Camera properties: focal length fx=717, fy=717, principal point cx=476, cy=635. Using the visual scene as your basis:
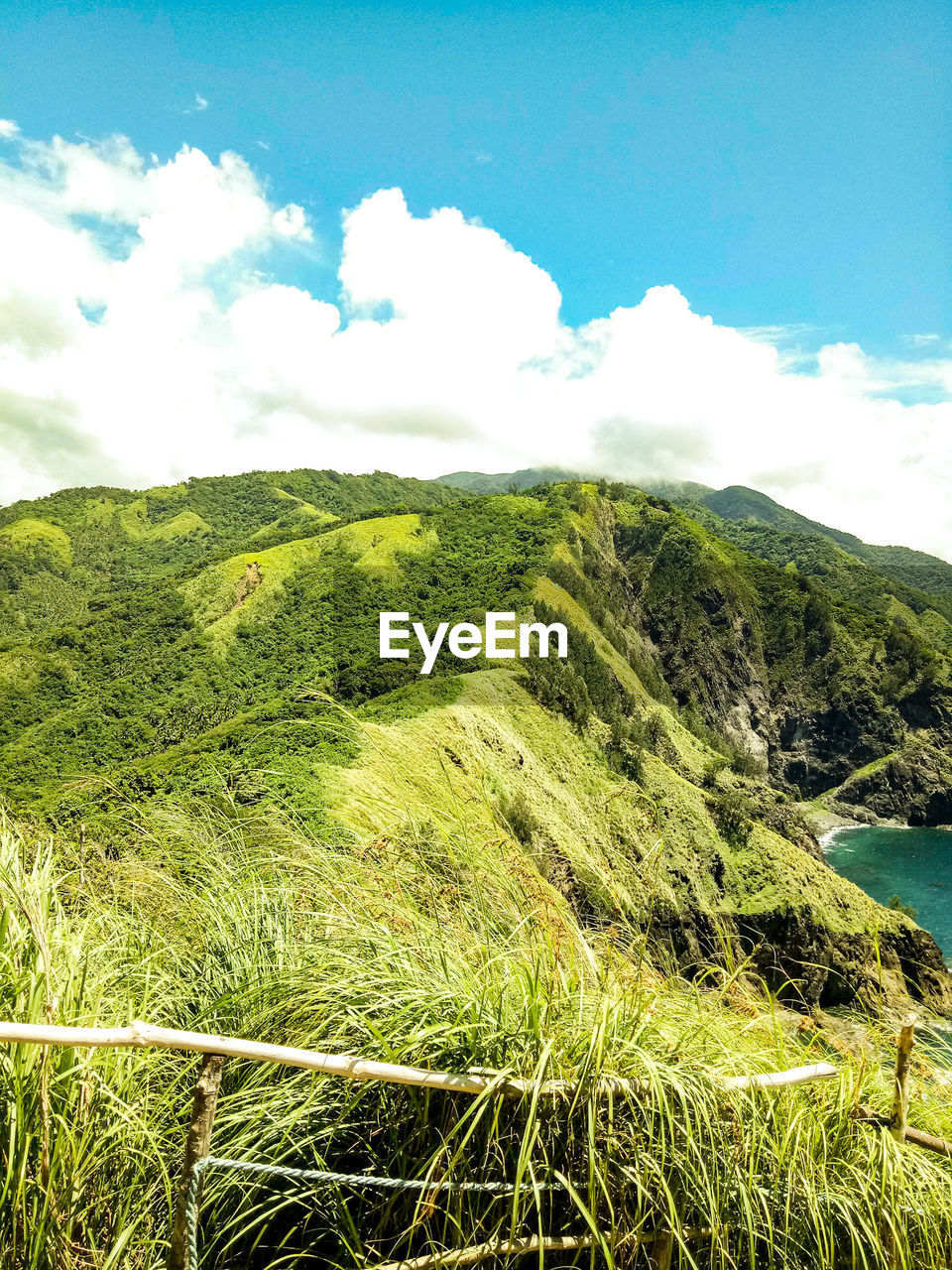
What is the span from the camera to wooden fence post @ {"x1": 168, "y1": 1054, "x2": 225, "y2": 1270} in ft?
4.88

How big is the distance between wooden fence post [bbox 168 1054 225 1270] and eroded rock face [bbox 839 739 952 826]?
95.0 meters

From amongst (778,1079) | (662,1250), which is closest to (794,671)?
(778,1079)

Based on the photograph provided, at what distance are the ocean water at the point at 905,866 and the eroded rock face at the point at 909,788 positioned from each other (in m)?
3.39

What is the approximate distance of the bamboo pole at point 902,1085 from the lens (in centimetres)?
195

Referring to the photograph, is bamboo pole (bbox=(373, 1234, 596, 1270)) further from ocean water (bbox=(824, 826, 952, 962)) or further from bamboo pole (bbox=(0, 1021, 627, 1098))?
ocean water (bbox=(824, 826, 952, 962))

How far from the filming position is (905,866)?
64562mm

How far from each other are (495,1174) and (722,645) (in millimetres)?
88087

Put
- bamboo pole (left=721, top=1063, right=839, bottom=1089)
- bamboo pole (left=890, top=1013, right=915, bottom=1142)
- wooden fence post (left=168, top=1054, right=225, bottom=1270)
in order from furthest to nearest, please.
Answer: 1. bamboo pole (left=890, top=1013, right=915, bottom=1142)
2. bamboo pole (left=721, top=1063, right=839, bottom=1089)
3. wooden fence post (left=168, top=1054, right=225, bottom=1270)

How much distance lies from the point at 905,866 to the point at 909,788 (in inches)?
834

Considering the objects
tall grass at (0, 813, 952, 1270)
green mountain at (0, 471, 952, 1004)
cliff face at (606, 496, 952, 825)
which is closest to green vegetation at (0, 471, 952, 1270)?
tall grass at (0, 813, 952, 1270)

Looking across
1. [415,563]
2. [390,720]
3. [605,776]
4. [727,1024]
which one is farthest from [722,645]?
[727,1024]

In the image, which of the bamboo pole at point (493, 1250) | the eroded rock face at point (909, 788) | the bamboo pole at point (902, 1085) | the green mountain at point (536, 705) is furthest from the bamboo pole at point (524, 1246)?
the eroded rock face at point (909, 788)

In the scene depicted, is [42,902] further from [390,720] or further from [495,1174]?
[390,720]

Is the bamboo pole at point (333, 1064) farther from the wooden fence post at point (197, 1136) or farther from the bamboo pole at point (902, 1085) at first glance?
the bamboo pole at point (902, 1085)
